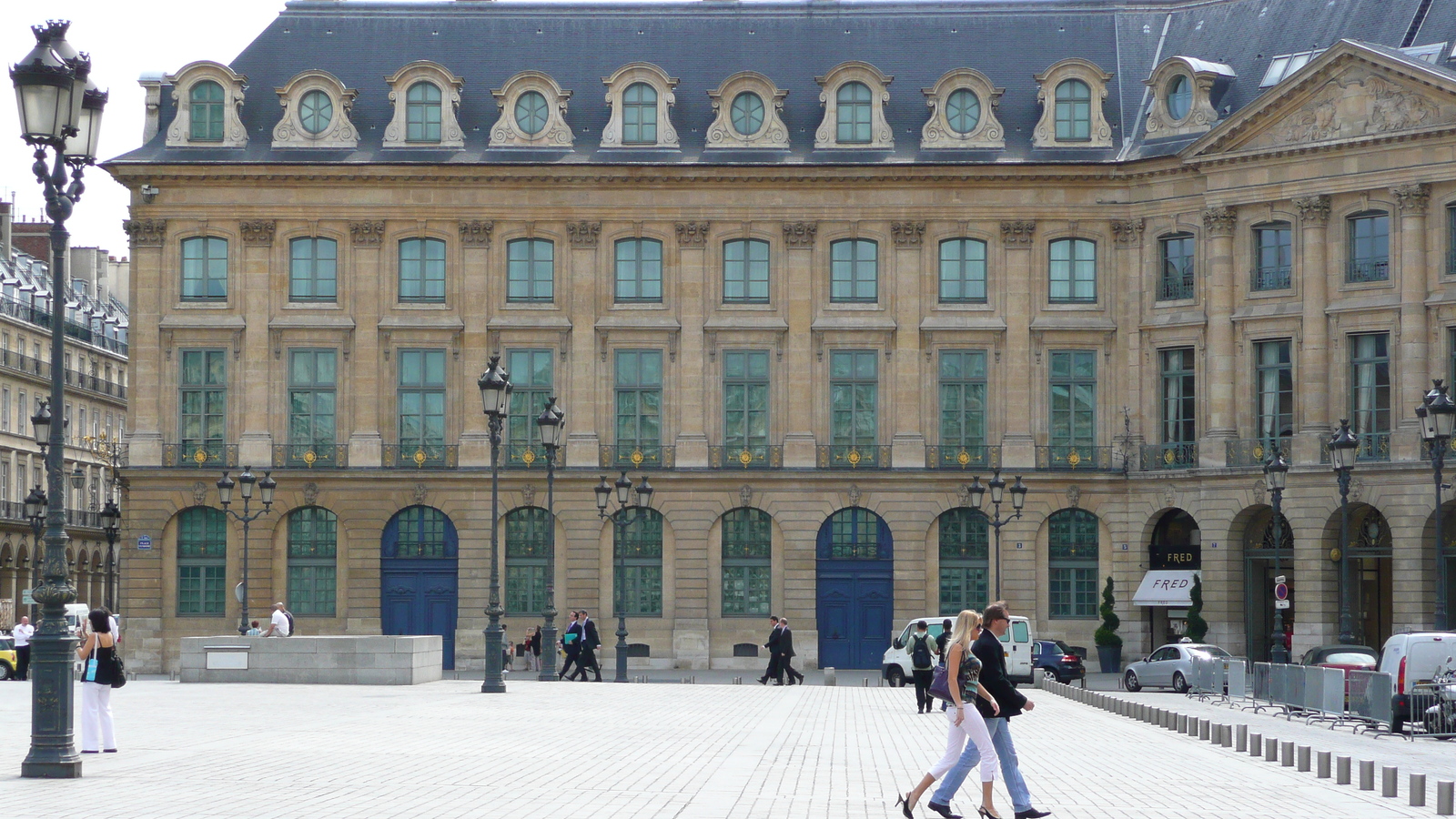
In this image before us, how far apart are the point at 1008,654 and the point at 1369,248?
14.6m

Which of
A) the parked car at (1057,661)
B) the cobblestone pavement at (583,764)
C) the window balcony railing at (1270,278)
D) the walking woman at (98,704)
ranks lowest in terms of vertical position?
the parked car at (1057,661)

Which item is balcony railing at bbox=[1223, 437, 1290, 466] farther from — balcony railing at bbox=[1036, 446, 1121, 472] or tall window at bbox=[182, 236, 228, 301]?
tall window at bbox=[182, 236, 228, 301]

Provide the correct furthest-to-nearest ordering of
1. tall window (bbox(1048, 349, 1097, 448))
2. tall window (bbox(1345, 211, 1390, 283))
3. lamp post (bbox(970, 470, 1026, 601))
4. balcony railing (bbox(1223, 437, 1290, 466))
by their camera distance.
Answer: tall window (bbox(1048, 349, 1097, 448))
balcony railing (bbox(1223, 437, 1290, 466))
tall window (bbox(1345, 211, 1390, 283))
lamp post (bbox(970, 470, 1026, 601))

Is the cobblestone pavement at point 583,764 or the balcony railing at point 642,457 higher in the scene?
the balcony railing at point 642,457

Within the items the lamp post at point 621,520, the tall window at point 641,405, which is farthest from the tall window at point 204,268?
the lamp post at point 621,520

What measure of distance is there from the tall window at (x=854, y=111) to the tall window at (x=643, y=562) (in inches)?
456

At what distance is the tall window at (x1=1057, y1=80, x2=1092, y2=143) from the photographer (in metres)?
59.4

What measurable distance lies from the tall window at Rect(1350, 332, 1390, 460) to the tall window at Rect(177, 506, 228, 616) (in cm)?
2981

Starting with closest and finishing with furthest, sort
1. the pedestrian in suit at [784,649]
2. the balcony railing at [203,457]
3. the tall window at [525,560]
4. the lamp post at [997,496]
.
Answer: the pedestrian in suit at [784,649]
the lamp post at [997,496]
the tall window at [525,560]
the balcony railing at [203,457]

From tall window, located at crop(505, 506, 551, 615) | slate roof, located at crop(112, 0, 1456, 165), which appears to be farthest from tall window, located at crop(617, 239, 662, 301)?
tall window, located at crop(505, 506, 551, 615)

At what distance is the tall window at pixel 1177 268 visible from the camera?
191ft

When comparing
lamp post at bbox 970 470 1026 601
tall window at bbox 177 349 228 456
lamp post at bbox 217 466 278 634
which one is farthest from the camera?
tall window at bbox 177 349 228 456

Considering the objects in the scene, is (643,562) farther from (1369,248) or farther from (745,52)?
(1369,248)

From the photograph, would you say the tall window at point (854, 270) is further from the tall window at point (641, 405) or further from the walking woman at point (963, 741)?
the walking woman at point (963, 741)
